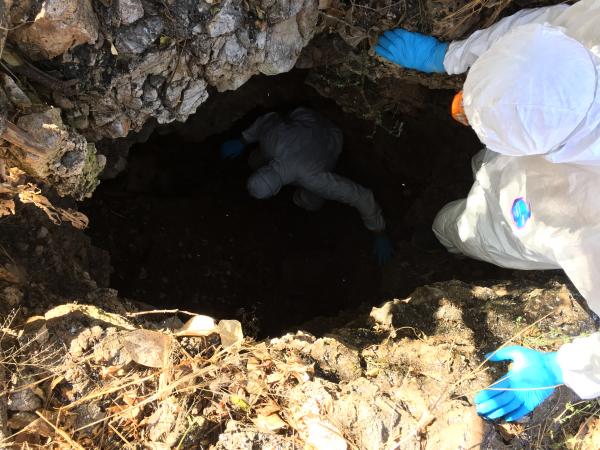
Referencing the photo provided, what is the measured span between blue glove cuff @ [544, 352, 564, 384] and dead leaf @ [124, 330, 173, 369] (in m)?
1.42

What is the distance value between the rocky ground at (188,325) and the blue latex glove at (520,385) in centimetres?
5

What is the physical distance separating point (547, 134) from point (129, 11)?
53.8 inches

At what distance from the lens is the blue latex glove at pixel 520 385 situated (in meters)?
1.75

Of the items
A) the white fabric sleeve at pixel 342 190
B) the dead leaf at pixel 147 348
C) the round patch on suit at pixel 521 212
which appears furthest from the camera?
the white fabric sleeve at pixel 342 190

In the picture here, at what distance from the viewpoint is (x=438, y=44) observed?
2076 mm

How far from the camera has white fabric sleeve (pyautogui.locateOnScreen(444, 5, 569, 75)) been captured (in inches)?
70.5

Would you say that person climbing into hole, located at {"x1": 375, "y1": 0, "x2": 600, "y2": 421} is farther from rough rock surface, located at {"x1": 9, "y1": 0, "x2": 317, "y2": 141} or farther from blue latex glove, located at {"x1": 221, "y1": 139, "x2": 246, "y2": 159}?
blue latex glove, located at {"x1": 221, "y1": 139, "x2": 246, "y2": 159}

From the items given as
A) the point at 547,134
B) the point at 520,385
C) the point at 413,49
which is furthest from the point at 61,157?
the point at 520,385

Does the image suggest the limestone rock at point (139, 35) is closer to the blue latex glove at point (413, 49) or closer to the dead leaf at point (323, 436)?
the blue latex glove at point (413, 49)

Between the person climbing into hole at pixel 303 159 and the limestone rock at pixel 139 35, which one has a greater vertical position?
the limestone rock at pixel 139 35

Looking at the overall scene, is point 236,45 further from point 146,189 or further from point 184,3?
point 146,189

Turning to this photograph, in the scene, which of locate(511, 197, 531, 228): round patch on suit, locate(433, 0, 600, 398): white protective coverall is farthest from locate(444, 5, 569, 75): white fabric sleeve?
locate(511, 197, 531, 228): round patch on suit

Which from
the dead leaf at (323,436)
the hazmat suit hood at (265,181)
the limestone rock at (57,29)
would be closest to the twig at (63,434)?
the dead leaf at (323,436)

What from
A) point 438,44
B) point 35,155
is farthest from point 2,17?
point 438,44
